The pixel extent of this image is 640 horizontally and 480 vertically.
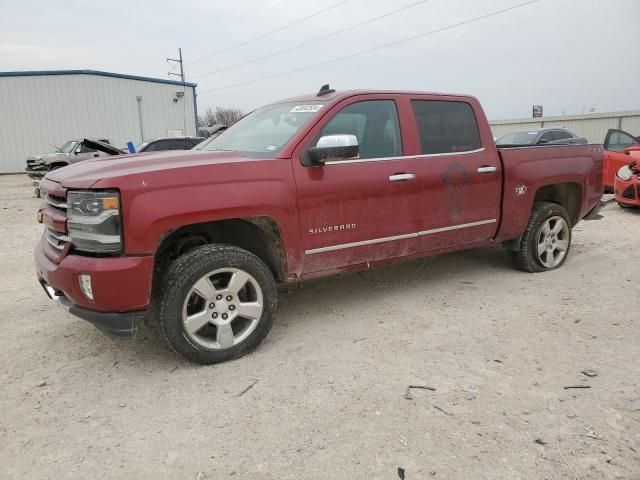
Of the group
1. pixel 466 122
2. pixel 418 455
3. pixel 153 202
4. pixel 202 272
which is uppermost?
pixel 466 122

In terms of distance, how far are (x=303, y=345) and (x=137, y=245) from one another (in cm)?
138

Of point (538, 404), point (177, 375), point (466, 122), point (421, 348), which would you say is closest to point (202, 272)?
point (177, 375)

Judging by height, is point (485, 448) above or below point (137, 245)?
below

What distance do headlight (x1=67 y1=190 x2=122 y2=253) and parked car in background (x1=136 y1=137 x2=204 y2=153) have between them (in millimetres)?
9124

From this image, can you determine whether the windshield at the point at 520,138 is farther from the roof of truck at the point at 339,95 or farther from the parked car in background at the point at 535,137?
the roof of truck at the point at 339,95

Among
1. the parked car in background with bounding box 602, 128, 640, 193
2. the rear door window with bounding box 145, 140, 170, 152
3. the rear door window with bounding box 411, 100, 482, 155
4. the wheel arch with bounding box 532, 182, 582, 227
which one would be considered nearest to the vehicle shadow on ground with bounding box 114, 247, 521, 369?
the wheel arch with bounding box 532, 182, 582, 227

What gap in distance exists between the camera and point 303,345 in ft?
11.6

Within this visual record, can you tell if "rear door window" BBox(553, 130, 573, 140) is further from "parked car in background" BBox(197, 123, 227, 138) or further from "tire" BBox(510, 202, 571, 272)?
"parked car in background" BBox(197, 123, 227, 138)

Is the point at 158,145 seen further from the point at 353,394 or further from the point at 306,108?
the point at 353,394

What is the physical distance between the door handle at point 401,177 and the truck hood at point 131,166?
124cm

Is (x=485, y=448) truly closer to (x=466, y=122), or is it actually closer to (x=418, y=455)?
(x=418, y=455)

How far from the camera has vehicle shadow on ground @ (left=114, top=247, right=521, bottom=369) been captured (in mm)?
3543

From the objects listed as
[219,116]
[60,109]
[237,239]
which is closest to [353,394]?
[237,239]

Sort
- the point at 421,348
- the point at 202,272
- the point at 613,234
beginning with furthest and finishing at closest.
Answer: the point at 613,234, the point at 421,348, the point at 202,272
